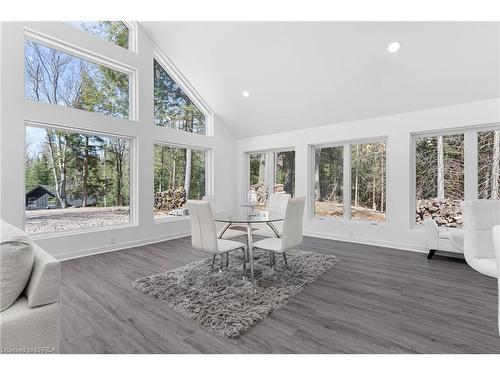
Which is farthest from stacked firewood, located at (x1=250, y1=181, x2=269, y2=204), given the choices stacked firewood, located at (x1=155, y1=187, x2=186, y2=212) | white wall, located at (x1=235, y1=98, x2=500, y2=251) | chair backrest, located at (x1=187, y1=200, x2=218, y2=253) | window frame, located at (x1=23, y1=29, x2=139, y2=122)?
chair backrest, located at (x1=187, y1=200, x2=218, y2=253)

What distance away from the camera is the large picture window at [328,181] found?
17.2ft

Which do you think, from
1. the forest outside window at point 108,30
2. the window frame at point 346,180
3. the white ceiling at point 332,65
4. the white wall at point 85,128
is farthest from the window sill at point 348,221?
the forest outside window at point 108,30

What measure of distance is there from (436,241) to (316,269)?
1.95 metres

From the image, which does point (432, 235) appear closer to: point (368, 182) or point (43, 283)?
point (368, 182)

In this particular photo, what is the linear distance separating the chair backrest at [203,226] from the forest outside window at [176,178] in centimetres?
253

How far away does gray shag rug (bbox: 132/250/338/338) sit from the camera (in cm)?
208

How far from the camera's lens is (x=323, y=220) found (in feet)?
17.3

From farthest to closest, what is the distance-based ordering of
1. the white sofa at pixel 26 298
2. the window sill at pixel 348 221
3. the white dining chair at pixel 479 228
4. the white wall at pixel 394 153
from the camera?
the window sill at pixel 348 221 → the white wall at pixel 394 153 → the white dining chair at pixel 479 228 → the white sofa at pixel 26 298

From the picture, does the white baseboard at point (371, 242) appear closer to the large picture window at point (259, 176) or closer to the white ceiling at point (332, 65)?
the large picture window at point (259, 176)

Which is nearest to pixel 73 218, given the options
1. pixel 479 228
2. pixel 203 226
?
pixel 203 226

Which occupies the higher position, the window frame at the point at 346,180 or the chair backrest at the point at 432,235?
the window frame at the point at 346,180

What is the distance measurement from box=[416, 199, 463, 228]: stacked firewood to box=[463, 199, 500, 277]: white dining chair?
198 centimetres
